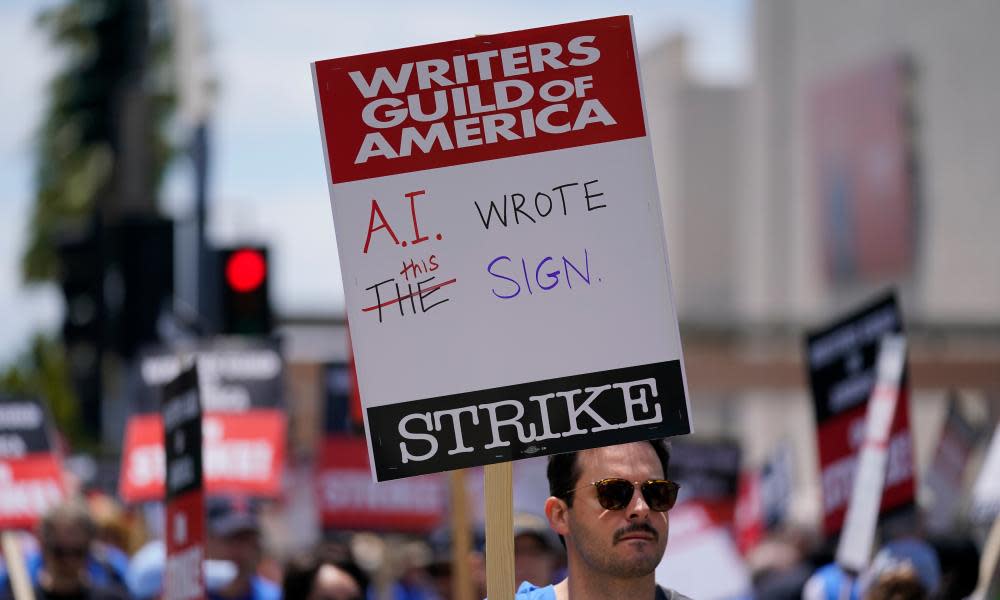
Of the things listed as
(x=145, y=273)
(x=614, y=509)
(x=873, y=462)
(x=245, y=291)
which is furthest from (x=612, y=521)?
(x=145, y=273)

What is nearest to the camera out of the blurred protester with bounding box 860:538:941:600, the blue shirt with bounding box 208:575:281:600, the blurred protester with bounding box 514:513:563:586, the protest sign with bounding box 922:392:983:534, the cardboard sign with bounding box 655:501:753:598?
the blurred protester with bounding box 860:538:941:600

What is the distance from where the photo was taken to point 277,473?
33.1 ft

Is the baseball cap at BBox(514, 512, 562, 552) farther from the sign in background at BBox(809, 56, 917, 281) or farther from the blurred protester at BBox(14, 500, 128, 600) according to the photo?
the sign in background at BBox(809, 56, 917, 281)

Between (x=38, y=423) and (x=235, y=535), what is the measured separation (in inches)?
95.3

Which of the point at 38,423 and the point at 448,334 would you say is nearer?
the point at 448,334

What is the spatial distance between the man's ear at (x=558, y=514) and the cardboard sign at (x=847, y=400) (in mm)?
2867

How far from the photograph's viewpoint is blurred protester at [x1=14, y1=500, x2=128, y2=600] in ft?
22.9

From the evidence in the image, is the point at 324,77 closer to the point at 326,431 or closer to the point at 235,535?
the point at 235,535

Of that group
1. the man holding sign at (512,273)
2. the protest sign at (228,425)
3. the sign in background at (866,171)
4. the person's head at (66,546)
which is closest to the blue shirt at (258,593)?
the person's head at (66,546)

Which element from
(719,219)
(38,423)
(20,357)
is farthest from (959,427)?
(719,219)

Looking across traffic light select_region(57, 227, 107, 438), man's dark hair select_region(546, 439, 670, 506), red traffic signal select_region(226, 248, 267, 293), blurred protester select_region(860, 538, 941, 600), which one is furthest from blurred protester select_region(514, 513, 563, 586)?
traffic light select_region(57, 227, 107, 438)

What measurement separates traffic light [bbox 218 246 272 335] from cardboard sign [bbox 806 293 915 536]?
16.9ft

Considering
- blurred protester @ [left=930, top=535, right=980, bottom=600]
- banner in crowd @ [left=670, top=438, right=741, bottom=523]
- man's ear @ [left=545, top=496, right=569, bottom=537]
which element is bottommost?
banner in crowd @ [left=670, top=438, right=741, bottom=523]

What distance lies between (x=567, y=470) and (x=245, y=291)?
306 inches
